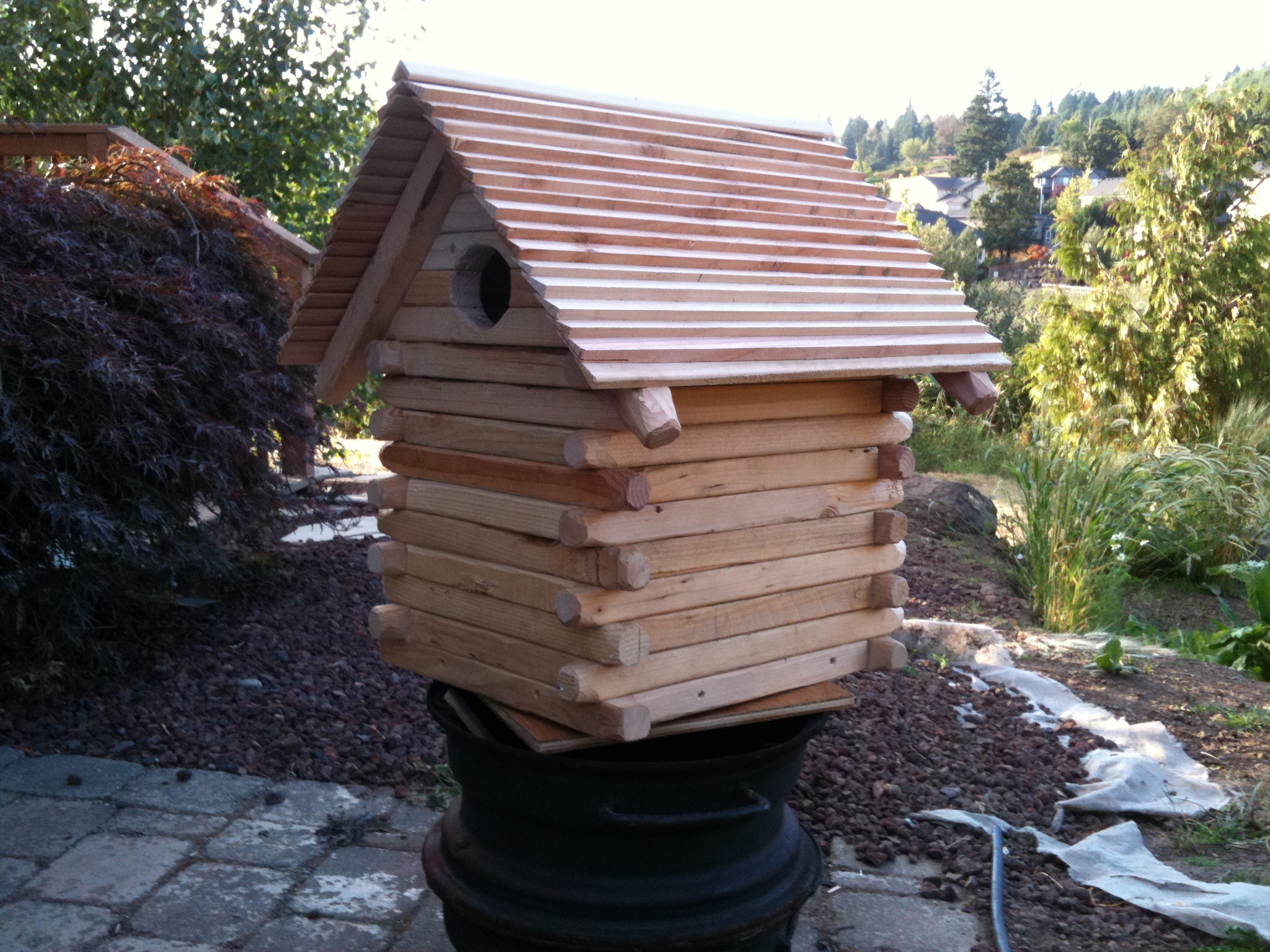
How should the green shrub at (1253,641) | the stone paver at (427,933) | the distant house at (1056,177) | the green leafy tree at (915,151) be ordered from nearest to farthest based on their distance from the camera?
1. the stone paver at (427,933)
2. the green shrub at (1253,641)
3. the distant house at (1056,177)
4. the green leafy tree at (915,151)

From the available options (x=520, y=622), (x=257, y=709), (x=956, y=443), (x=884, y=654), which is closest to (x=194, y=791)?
(x=257, y=709)

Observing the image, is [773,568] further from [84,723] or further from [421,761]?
[84,723]

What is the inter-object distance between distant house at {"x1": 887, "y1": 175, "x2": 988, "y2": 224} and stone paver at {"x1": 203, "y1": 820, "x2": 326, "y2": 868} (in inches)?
2606

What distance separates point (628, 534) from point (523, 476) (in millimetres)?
293

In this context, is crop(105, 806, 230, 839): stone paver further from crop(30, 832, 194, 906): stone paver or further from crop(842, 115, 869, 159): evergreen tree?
crop(842, 115, 869, 159): evergreen tree

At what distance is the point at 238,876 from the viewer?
3236 millimetres

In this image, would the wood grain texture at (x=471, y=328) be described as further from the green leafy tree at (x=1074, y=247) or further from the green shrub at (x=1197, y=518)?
the green leafy tree at (x=1074, y=247)

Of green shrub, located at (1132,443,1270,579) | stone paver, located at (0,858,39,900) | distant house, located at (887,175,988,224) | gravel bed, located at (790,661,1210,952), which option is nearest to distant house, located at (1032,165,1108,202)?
distant house, located at (887,175,988,224)

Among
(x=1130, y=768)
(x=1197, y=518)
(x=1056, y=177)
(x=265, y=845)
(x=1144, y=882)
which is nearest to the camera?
(x=1144, y=882)

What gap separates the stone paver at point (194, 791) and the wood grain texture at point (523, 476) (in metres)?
1.66

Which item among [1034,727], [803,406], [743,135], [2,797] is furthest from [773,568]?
[2,797]

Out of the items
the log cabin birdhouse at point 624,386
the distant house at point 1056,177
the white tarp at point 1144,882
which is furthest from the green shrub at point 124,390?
the distant house at point 1056,177

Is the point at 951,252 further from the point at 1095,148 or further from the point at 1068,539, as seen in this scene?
the point at 1095,148

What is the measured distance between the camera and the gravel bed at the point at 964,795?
3.11m
